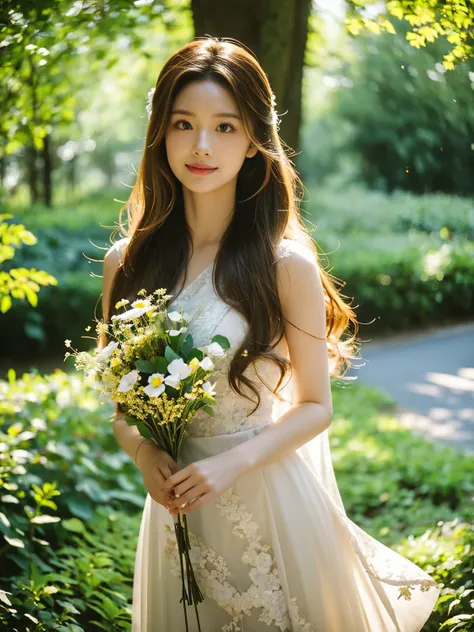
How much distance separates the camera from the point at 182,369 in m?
1.83

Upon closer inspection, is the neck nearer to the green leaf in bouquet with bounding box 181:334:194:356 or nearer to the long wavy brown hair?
the long wavy brown hair

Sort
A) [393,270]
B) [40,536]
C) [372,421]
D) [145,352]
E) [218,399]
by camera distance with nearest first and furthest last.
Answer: [145,352]
[218,399]
[40,536]
[372,421]
[393,270]

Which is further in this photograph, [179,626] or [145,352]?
[179,626]

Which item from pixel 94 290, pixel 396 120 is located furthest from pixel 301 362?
pixel 396 120

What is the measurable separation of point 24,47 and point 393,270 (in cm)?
777

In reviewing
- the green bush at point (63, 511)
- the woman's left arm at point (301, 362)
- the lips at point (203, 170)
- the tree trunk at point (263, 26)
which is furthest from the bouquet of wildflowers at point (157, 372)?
the tree trunk at point (263, 26)

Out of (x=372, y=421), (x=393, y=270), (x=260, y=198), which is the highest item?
(x=260, y=198)

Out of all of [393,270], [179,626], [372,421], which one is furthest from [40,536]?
[393,270]

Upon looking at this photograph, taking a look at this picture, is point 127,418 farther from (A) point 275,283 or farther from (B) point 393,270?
(B) point 393,270

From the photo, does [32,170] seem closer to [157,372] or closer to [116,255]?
[116,255]

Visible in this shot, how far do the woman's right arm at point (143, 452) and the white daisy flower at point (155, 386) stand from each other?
13.9 inches

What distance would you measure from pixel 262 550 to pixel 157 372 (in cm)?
76

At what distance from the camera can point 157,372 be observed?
75.2 inches

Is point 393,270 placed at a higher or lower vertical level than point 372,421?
higher
